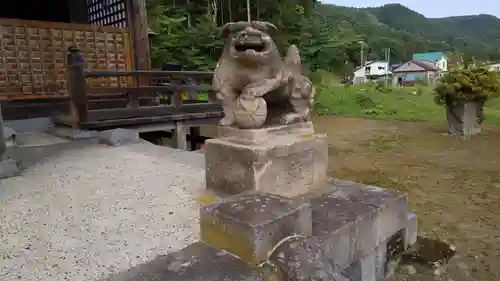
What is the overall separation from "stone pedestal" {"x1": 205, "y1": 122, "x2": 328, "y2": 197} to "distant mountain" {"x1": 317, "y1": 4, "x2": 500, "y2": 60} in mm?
59869

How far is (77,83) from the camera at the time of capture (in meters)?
6.16

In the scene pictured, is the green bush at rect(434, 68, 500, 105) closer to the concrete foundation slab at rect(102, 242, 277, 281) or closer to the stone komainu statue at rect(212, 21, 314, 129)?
the stone komainu statue at rect(212, 21, 314, 129)

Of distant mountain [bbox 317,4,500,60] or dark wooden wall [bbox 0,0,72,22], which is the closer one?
dark wooden wall [bbox 0,0,72,22]

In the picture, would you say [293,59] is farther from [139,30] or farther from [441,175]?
[139,30]

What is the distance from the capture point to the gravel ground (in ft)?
7.42

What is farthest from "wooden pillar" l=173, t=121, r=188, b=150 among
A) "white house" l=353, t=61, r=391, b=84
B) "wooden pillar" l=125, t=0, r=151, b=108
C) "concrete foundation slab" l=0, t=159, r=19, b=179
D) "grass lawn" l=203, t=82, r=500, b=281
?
"white house" l=353, t=61, r=391, b=84

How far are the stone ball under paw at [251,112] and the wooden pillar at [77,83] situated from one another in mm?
4235

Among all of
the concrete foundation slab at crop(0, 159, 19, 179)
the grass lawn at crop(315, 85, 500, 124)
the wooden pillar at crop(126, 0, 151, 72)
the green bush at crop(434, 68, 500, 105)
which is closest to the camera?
the concrete foundation slab at crop(0, 159, 19, 179)

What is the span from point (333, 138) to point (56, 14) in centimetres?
871

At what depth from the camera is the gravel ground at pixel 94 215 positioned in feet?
7.42

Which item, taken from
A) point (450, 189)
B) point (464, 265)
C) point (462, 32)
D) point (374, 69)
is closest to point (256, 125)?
point (464, 265)

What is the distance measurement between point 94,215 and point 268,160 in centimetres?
147

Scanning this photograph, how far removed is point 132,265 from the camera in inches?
85.7

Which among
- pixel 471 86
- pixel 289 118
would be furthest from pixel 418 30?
pixel 289 118
